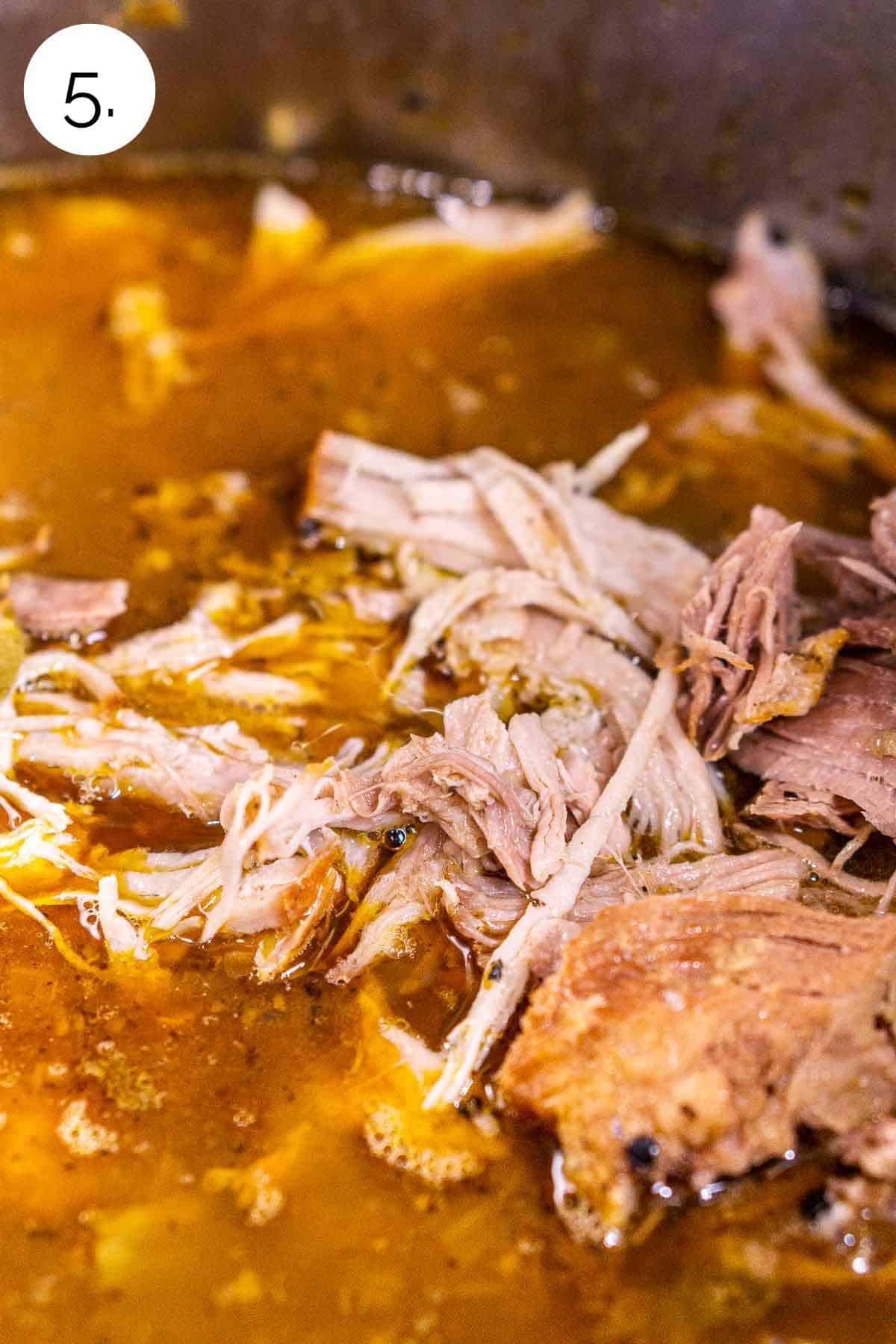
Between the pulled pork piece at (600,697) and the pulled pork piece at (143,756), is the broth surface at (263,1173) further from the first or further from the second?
the pulled pork piece at (600,697)

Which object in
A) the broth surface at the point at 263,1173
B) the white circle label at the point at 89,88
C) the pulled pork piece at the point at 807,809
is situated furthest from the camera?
the white circle label at the point at 89,88

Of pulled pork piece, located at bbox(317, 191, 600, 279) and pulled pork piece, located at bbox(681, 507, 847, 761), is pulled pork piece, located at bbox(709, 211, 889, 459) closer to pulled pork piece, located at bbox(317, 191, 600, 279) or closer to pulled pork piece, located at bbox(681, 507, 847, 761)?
pulled pork piece, located at bbox(317, 191, 600, 279)

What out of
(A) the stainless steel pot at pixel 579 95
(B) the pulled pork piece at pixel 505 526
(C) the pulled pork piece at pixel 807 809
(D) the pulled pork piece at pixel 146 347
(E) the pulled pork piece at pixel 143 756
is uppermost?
(A) the stainless steel pot at pixel 579 95

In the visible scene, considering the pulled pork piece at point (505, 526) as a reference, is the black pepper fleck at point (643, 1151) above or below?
below

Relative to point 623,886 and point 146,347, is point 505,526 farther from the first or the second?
point 146,347

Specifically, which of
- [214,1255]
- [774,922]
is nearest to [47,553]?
[214,1255]

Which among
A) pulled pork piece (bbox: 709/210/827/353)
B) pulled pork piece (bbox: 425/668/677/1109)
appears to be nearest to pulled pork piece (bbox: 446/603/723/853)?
pulled pork piece (bbox: 425/668/677/1109)

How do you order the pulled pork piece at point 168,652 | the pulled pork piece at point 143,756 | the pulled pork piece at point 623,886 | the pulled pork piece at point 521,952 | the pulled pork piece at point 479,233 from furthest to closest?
1. the pulled pork piece at point 479,233
2. the pulled pork piece at point 168,652
3. the pulled pork piece at point 143,756
4. the pulled pork piece at point 623,886
5. the pulled pork piece at point 521,952

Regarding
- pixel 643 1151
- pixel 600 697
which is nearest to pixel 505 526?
pixel 600 697

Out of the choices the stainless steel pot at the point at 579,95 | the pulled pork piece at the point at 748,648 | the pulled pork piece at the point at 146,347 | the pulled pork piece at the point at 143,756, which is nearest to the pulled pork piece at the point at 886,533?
the pulled pork piece at the point at 748,648
